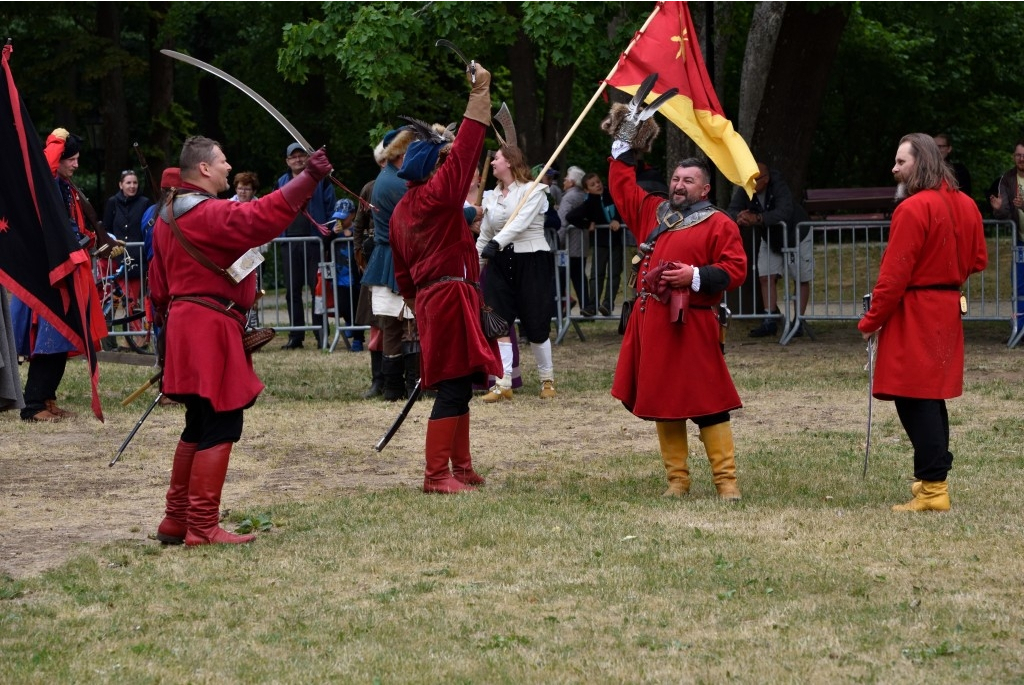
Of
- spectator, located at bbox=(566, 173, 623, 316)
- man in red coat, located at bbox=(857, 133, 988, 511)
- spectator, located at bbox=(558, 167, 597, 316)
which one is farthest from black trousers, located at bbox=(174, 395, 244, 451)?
spectator, located at bbox=(566, 173, 623, 316)

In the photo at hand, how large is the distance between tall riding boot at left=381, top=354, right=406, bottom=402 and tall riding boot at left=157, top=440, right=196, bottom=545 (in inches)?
194

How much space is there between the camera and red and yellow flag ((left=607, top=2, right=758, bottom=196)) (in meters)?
8.70

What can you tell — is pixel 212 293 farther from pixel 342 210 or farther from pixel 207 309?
pixel 342 210

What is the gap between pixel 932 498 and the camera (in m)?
7.29

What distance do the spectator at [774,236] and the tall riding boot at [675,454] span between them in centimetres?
806

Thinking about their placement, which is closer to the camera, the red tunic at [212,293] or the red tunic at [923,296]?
the red tunic at [212,293]

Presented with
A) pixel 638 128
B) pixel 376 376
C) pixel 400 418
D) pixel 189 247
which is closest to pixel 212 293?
pixel 189 247

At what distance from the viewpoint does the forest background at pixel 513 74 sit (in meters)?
16.7

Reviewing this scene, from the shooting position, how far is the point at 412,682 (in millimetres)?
4867

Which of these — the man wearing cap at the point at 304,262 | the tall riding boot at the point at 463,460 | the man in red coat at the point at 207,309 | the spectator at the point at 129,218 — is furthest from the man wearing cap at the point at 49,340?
the spectator at the point at 129,218

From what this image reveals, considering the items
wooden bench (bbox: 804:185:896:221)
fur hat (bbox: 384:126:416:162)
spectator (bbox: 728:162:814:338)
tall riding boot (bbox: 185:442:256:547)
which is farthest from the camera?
wooden bench (bbox: 804:185:896:221)

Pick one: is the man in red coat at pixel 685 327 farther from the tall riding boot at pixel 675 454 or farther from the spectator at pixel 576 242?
the spectator at pixel 576 242

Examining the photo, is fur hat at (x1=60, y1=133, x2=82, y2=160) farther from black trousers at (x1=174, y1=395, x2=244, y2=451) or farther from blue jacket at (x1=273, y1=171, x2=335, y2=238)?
blue jacket at (x1=273, y1=171, x2=335, y2=238)

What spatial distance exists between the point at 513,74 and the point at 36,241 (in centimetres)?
1386
